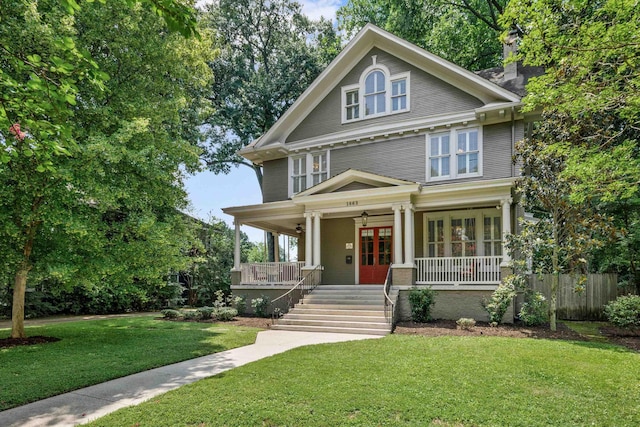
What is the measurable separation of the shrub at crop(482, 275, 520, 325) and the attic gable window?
713 cm

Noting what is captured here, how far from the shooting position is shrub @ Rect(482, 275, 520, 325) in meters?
10.6

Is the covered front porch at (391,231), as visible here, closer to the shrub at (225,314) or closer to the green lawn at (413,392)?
the shrub at (225,314)

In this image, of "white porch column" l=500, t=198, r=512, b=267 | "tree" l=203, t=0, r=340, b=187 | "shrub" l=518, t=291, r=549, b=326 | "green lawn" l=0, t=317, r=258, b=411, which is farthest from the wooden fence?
"tree" l=203, t=0, r=340, b=187

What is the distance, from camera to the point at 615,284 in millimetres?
13641

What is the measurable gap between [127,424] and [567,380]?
223 inches

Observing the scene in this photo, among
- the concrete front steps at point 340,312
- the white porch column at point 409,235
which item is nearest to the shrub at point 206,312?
the concrete front steps at point 340,312

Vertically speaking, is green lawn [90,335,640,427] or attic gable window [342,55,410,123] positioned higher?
attic gable window [342,55,410,123]

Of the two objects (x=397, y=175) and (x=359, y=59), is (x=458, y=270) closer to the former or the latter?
(x=397, y=175)

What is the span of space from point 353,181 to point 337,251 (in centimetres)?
338

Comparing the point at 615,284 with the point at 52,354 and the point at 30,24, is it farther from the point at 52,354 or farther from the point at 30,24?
the point at 30,24

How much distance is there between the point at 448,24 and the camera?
22.8m

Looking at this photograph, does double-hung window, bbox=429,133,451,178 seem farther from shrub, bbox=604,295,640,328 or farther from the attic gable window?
shrub, bbox=604,295,640,328

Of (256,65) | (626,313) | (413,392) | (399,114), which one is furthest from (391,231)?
(256,65)

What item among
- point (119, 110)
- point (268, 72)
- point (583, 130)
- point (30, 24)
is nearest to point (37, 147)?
point (30, 24)
